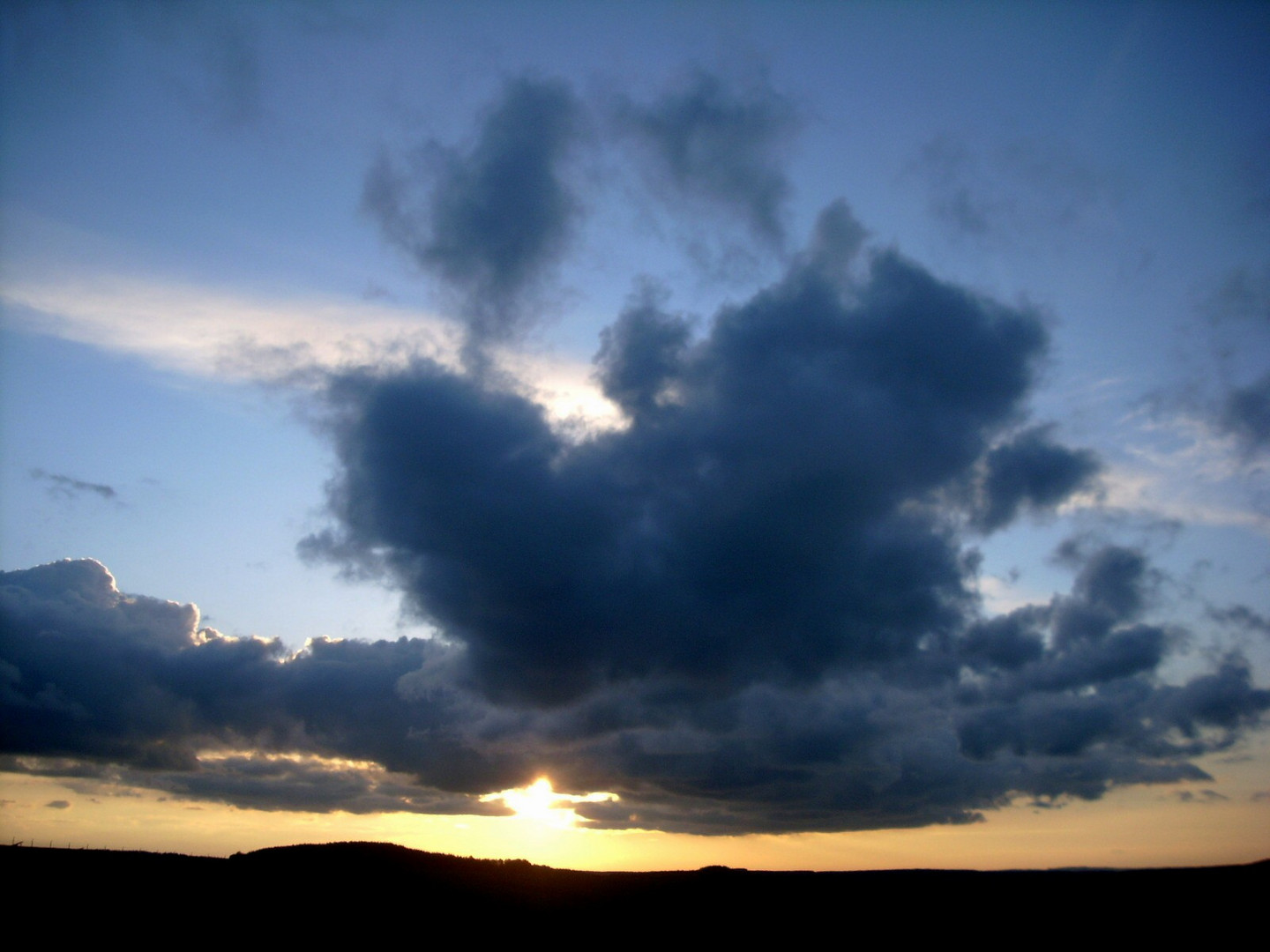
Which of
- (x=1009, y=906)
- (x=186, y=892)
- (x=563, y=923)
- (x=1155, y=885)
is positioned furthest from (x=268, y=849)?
(x=1155, y=885)

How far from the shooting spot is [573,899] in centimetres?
12050

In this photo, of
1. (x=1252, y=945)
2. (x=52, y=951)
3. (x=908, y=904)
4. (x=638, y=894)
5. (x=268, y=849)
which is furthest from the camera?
(x=268, y=849)

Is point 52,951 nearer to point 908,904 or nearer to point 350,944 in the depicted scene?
point 350,944

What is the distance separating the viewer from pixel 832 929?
9906 centimetres

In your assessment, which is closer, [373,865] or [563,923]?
[563,923]

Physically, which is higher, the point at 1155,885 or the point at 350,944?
the point at 1155,885

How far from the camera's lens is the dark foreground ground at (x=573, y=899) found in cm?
9462

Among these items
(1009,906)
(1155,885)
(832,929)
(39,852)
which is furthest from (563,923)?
(39,852)

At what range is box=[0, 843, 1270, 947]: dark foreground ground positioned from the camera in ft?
310

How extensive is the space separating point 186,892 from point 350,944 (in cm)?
2781

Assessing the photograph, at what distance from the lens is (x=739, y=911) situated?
4279 inches

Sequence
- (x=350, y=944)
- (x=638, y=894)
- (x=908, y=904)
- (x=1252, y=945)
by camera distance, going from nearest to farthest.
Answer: (x=1252, y=945) → (x=350, y=944) → (x=908, y=904) → (x=638, y=894)

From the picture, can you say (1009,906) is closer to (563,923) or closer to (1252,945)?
(1252,945)

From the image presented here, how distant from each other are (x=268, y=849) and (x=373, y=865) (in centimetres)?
2308
